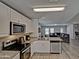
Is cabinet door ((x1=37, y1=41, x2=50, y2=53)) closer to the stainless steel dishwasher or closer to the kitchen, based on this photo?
the kitchen

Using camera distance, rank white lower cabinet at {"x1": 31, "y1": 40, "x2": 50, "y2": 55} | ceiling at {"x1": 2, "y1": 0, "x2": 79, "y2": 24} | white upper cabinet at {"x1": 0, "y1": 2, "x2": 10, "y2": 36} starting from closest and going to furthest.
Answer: white upper cabinet at {"x1": 0, "y1": 2, "x2": 10, "y2": 36}, ceiling at {"x1": 2, "y1": 0, "x2": 79, "y2": 24}, white lower cabinet at {"x1": 31, "y1": 40, "x2": 50, "y2": 55}

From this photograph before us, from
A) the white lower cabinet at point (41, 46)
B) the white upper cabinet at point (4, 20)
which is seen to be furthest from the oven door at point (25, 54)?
the white lower cabinet at point (41, 46)

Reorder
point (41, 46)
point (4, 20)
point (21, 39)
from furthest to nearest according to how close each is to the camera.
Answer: point (41, 46)
point (21, 39)
point (4, 20)

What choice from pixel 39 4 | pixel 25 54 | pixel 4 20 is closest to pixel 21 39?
pixel 25 54

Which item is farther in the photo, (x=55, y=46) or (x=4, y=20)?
(x=55, y=46)

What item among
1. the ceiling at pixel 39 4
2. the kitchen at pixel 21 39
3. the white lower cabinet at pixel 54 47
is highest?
the ceiling at pixel 39 4

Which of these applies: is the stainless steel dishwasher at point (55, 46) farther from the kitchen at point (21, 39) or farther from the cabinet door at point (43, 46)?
the cabinet door at point (43, 46)

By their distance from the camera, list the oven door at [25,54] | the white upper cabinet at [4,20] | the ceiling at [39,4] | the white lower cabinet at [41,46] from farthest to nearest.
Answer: the white lower cabinet at [41,46]
the oven door at [25,54]
the ceiling at [39,4]
the white upper cabinet at [4,20]

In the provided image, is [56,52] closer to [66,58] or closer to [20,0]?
[66,58]

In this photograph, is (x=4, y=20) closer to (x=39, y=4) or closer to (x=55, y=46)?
(x=39, y=4)

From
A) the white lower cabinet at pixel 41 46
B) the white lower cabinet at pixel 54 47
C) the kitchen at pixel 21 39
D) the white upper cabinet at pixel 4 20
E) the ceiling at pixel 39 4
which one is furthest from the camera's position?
the white lower cabinet at pixel 54 47

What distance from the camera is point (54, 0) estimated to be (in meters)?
2.80

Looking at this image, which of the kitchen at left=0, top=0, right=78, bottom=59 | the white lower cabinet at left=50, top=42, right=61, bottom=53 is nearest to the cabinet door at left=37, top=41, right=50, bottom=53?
the kitchen at left=0, top=0, right=78, bottom=59

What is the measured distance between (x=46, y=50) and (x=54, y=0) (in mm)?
3792
